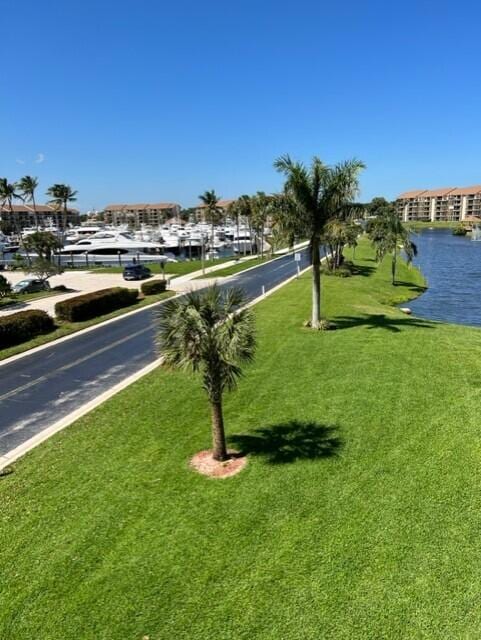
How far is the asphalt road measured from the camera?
13.7 meters

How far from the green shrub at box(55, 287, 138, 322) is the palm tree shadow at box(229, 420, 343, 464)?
17904 mm

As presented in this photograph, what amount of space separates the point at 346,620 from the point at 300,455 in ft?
14.2

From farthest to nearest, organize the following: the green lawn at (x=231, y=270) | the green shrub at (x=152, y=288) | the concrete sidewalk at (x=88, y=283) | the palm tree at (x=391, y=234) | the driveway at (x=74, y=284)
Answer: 1. the green lawn at (x=231, y=270)
2. the palm tree at (x=391, y=234)
3. the green shrub at (x=152, y=288)
4. the concrete sidewalk at (x=88, y=283)
5. the driveway at (x=74, y=284)

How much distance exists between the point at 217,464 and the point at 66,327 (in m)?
17.7

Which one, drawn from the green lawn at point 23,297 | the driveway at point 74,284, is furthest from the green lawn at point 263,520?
the green lawn at point 23,297

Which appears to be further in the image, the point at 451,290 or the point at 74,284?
the point at 451,290

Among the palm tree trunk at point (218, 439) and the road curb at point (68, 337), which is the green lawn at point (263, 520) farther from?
the road curb at point (68, 337)

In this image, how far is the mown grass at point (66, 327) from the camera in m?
21.2

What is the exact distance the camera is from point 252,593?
6.85m

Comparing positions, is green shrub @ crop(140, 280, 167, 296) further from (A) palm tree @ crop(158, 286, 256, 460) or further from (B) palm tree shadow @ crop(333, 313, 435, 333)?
(A) palm tree @ crop(158, 286, 256, 460)

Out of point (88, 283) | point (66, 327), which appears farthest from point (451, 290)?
point (66, 327)

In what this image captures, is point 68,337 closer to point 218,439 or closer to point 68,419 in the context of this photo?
point 68,419

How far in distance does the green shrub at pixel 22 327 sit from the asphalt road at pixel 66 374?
5.46 feet

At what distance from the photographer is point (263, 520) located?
27.6 ft
